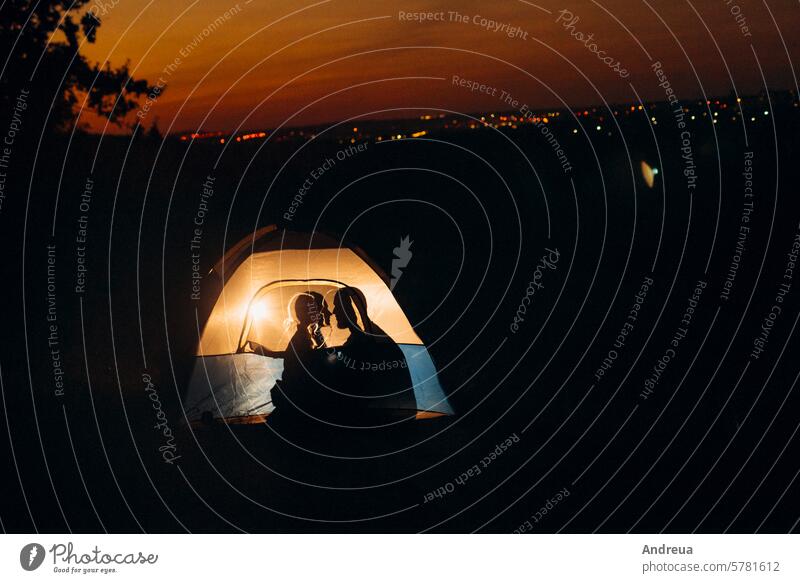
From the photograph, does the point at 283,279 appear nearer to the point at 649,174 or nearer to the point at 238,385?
the point at 238,385

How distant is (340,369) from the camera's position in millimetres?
7945

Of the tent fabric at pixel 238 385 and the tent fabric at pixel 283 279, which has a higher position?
the tent fabric at pixel 283 279

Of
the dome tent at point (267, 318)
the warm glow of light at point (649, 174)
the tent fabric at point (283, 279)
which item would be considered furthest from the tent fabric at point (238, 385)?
the warm glow of light at point (649, 174)

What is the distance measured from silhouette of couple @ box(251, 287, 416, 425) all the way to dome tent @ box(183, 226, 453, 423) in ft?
0.23

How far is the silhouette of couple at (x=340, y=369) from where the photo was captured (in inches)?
313

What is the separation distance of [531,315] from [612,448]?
25.7 ft

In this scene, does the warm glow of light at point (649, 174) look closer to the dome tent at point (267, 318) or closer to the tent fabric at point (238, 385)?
the dome tent at point (267, 318)

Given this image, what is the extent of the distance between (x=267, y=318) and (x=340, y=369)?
83 cm

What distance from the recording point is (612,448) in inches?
312

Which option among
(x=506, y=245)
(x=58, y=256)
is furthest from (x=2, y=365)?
(x=506, y=245)

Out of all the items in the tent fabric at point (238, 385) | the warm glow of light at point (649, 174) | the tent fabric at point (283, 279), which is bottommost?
the tent fabric at point (238, 385)

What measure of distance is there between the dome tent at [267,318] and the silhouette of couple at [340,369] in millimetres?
70

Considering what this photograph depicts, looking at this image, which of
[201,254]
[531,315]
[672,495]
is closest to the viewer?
[672,495]

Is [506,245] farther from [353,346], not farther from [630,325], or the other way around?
[353,346]
